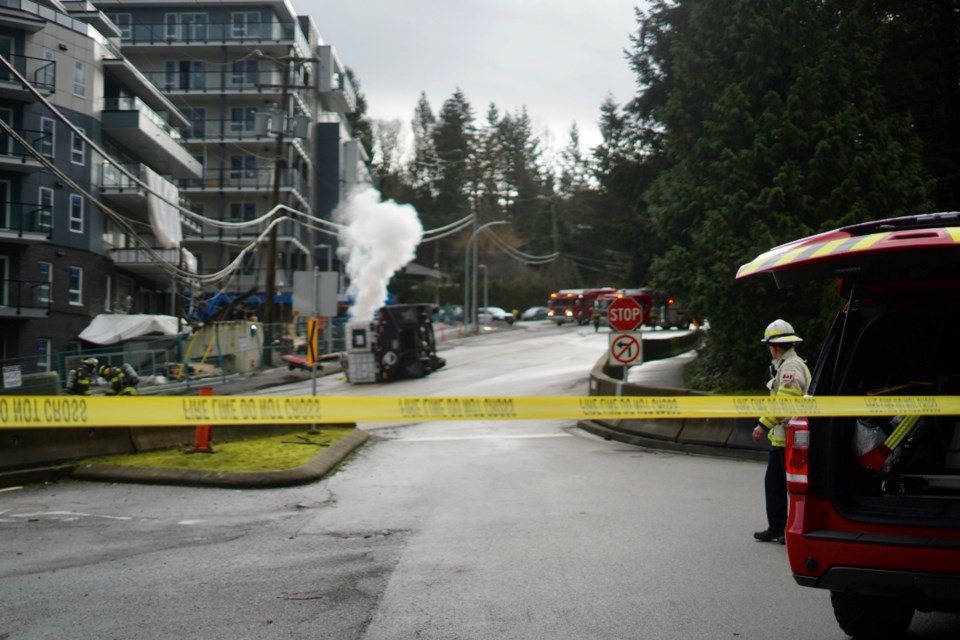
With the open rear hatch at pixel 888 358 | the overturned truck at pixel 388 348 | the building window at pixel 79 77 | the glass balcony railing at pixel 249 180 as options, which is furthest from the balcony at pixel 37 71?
the glass balcony railing at pixel 249 180

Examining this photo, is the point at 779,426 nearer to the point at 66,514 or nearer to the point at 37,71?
the point at 66,514

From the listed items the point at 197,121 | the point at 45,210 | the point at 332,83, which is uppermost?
the point at 332,83

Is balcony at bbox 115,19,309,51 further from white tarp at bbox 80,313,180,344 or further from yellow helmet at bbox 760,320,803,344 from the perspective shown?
yellow helmet at bbox 760,320,803,344

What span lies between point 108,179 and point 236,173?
942 inches

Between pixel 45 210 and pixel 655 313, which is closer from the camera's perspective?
pixel 45 210

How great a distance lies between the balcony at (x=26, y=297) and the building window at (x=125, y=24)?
33.7 feet

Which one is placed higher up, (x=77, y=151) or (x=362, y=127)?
(x=362, y=127)

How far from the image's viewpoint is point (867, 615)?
17.6 feet

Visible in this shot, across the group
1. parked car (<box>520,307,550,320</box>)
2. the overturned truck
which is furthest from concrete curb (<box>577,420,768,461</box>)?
parked car (<box>520,307,550,320</box>)

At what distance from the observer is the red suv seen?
15.3 feet

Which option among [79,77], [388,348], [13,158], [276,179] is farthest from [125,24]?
[388,348]

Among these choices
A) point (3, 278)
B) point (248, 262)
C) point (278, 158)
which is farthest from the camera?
point (248, 262)

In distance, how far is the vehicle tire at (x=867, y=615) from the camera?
5.37 meters

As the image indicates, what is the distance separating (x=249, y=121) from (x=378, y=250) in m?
13.9
